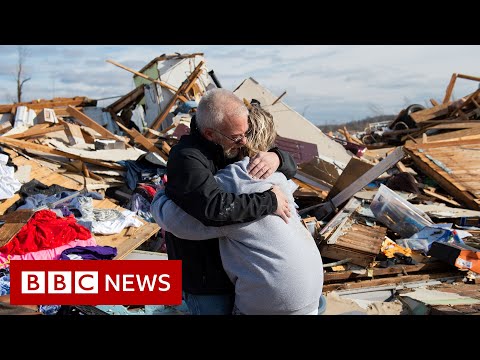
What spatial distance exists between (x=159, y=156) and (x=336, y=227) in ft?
13.3

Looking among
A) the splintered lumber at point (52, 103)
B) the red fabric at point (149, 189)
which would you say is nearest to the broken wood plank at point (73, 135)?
the red fabric at point (149, 189)

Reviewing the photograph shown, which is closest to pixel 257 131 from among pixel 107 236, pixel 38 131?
pixel 107 236

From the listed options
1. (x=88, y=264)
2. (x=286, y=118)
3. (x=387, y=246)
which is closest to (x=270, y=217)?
(x=88, y=264)

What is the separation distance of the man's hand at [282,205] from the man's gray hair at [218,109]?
37cm

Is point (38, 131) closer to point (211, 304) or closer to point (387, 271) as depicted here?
point (387, 271)

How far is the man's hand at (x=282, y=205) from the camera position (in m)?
2.12

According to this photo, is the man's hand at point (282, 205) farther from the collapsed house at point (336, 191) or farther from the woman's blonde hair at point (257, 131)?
the collapsed house at point (336, 191)

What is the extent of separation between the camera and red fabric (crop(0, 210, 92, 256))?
5373mm

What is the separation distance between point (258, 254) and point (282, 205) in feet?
0.79

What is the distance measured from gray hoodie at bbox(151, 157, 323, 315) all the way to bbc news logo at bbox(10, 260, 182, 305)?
0.58 m

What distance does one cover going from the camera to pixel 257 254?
2074 mm

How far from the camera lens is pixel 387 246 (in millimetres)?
5402

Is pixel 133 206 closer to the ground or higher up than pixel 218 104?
closer to the ground

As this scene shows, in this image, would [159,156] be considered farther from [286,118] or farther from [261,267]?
[261,267]
